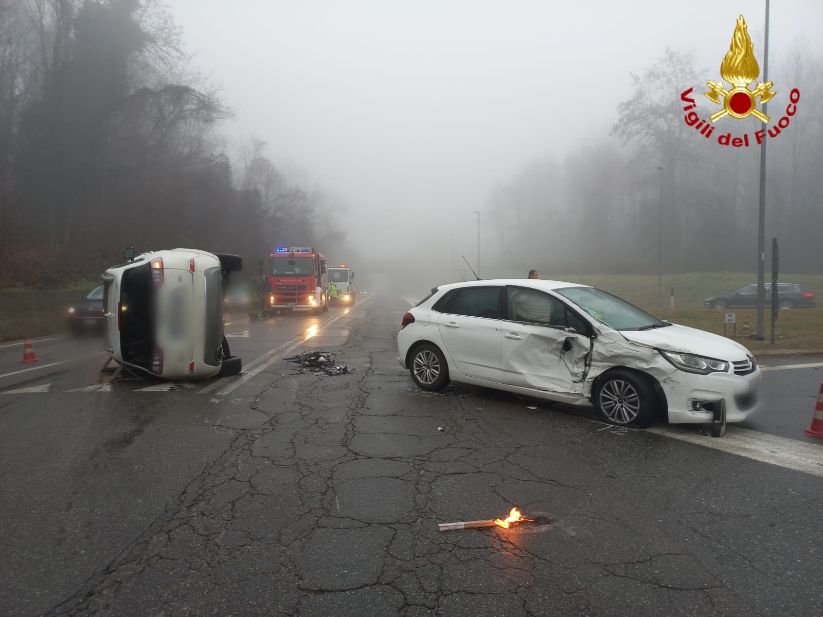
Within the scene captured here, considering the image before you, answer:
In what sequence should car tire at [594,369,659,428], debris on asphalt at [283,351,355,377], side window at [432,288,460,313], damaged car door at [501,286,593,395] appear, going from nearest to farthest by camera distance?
1. car tire at [594,369,659,428]
2. damaged car door at [501,286,593,395]
3. side window at [432,288,460,313]
4. debris on asphalt at [283,351,355,377]

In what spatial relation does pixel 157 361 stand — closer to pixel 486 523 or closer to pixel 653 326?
pixel 486 523

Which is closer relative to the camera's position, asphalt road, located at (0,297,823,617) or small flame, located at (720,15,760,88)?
asphalt road, located at (0,297,823,617)

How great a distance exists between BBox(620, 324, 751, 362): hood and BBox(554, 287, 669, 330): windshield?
22cm

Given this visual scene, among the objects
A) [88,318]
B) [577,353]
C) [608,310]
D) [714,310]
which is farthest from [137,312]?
[714,310]

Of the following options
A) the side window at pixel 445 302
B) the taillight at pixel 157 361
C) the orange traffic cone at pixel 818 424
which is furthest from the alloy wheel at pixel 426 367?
the orange traffic cone at pixel 818 424

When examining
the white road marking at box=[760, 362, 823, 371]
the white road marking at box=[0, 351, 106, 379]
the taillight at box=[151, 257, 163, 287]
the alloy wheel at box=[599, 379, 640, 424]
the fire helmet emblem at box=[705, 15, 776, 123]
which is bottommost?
the white road marking at box=[0, 351, 106, 379]

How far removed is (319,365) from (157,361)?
2.87m

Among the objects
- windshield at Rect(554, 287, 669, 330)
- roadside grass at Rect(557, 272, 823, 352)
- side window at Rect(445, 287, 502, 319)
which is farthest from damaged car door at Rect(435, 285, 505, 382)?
roadside grass at Rect(557, 272, 823, 352)

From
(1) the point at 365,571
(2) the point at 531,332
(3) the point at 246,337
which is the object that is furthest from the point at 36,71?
(1) the point at 365,571

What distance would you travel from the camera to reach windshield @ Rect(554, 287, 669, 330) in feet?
21.6

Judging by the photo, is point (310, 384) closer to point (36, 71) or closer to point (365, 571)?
point (365, 571)

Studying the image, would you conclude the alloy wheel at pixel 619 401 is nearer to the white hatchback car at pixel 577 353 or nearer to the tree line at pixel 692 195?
the white hatchback car at pixel 577 353

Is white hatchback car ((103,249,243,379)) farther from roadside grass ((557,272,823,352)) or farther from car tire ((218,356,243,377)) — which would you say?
roadside grass ((557,272,823,352))

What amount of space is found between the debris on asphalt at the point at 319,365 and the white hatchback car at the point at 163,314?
1872mm
